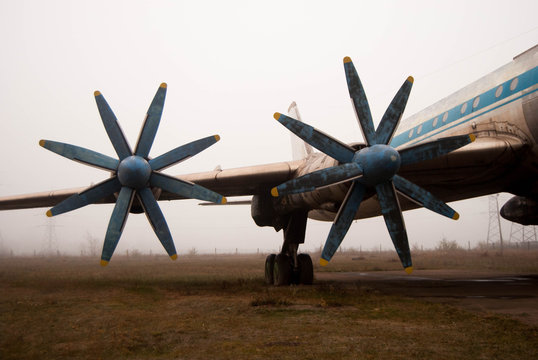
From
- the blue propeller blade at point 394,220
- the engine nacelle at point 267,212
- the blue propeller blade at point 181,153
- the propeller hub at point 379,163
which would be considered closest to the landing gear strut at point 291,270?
the engine nacelle at point 267,212

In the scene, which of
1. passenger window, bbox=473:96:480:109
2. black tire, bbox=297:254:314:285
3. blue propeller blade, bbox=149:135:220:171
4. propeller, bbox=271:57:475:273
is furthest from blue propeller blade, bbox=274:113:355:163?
black tire, bbox=297:254:314:285

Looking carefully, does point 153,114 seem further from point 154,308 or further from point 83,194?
point 154,308

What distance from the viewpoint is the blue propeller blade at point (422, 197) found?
9156 mm

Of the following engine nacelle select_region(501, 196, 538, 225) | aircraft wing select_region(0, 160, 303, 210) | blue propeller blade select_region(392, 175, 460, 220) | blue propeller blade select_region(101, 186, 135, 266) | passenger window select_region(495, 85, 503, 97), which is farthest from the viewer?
engine nacelle select_region(501, 196, 538, 225)

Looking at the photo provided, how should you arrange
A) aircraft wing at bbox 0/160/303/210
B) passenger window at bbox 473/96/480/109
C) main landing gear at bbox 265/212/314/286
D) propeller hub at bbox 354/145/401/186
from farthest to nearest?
main landing gear at bbox 265/212/314/286
aircraft wing at bbox 0/160/303/210
passenger window at bbox 473/96/480/109
propeller hub at bbox 354/145/401/186

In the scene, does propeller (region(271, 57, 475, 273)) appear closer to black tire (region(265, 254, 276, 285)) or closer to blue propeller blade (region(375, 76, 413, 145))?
blue propeller blade (region(375, 76, 413, 145))

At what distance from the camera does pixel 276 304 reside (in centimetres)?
836

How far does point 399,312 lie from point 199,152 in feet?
19.9

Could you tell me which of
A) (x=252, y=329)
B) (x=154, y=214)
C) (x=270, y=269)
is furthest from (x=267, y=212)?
(x=252, y=329)

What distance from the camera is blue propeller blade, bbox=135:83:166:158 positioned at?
10742mm

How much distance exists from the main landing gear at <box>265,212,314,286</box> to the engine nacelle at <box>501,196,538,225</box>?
6.98 meters

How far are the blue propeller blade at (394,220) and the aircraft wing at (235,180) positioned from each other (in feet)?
10.9

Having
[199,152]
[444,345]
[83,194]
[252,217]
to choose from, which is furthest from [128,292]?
[444,345]

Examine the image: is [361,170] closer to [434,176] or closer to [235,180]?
[434,176]
